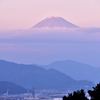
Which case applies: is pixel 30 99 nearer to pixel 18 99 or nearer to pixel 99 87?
pixel 18 99

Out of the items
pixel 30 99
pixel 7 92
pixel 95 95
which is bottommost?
pixel 95 95

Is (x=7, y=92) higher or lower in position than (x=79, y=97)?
higher

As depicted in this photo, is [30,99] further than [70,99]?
Yes

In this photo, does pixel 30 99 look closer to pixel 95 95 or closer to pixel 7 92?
pixel 7 92

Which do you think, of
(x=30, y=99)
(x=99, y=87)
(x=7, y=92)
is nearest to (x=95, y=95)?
(x=99, y=87)

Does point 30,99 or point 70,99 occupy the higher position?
point 30,99

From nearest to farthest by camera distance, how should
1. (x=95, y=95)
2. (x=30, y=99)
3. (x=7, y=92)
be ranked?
(x=95, y=95)
(x=30, y=99)
(x=7, y=92)

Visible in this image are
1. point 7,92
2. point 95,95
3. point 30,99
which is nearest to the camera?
point 95,95

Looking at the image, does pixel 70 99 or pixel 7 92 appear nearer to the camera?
pixel 70 99

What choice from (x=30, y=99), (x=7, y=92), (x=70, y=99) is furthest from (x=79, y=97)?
→ (x=7, y=92)
